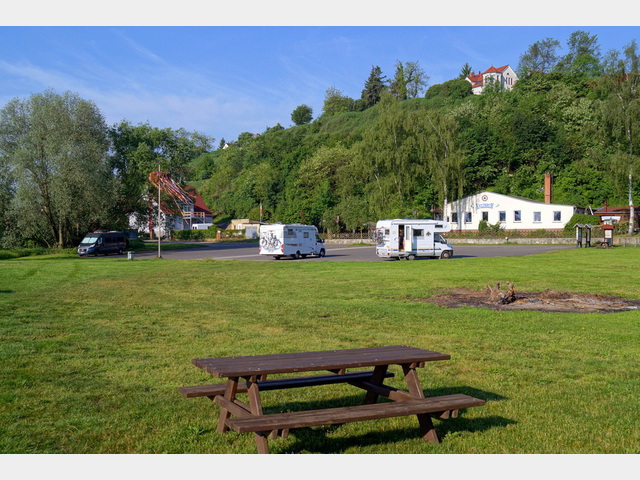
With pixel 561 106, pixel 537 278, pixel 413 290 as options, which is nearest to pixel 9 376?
pixel 413 290

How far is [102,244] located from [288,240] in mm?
16941

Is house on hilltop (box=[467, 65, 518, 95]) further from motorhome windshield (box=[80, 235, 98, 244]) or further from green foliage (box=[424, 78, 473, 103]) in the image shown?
motorhome windshield (box=[80, 235, 98, 244])

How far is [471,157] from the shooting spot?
8506 centimetres

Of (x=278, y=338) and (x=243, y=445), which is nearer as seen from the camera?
(x=243, y=445)

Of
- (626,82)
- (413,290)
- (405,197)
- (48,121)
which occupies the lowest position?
(413,290)

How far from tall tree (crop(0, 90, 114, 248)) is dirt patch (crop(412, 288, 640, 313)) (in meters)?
38.5

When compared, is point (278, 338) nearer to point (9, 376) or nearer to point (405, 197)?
point (9, 376)

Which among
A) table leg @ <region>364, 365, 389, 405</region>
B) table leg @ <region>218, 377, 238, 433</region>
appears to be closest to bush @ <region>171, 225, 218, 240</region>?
table leg @ <region>364, 365, 389, 405</region>

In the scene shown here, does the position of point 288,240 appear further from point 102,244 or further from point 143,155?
point 143,155

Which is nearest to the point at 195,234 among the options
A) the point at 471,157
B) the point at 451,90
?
the point at 471,157

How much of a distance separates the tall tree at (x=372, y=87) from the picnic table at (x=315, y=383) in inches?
6526

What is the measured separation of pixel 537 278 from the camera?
20797mm

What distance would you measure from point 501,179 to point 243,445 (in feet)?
267

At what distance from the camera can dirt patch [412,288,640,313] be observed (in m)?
13.7
